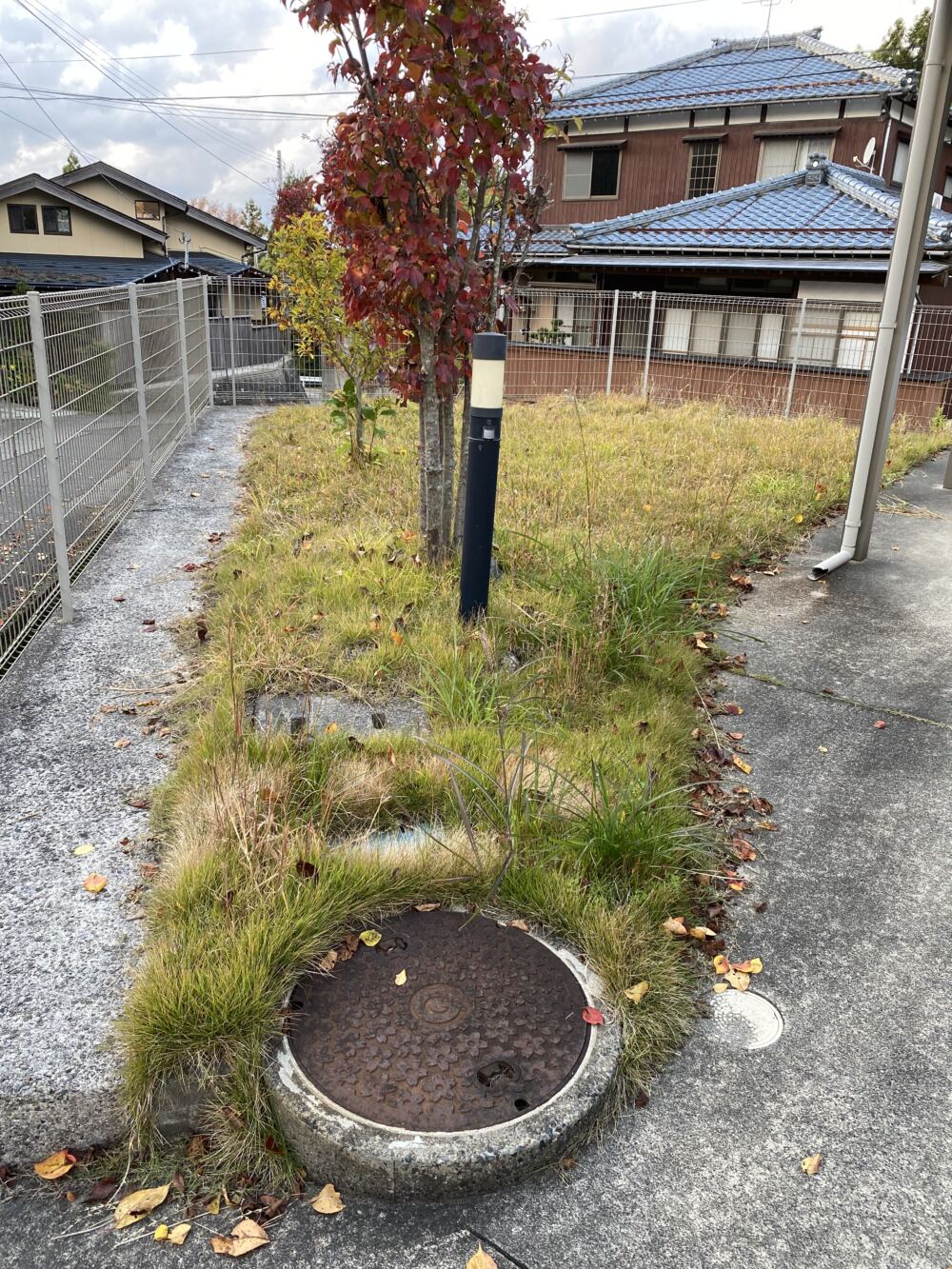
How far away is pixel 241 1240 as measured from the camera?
5.97 ft

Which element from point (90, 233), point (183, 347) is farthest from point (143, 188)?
point (183, 347)

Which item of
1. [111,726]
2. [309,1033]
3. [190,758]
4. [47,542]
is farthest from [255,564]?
[309,1033]

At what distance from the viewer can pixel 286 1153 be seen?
1.99m

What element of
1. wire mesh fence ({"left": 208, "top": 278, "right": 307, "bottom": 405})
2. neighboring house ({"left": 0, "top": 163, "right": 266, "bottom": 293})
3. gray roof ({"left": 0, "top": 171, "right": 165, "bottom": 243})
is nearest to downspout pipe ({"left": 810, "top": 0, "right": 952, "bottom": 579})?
wire mesh fence ({"left": 208, "top": 278, "right": 307, "bottom": 405})

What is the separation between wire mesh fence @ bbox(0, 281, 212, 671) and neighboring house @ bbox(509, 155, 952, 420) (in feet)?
29.0

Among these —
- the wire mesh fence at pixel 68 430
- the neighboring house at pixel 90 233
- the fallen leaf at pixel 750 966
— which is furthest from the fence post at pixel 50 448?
the neighboring house at pixel 90 233

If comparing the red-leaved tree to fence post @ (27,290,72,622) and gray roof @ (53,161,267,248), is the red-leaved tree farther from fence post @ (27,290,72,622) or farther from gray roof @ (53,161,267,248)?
gray roof @ (53,161,267,248)

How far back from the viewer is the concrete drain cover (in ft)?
7.57

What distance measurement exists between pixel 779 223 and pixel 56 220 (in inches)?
926

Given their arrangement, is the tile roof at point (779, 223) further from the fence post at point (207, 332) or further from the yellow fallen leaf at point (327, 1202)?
the yellow fallen leaf at point (327, 1202)

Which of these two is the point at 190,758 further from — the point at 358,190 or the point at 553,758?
the point at 358,190

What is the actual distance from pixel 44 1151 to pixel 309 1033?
0.59 m

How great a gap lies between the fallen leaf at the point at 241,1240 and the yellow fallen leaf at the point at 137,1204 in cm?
16

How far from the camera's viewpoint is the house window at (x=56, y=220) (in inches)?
1161
